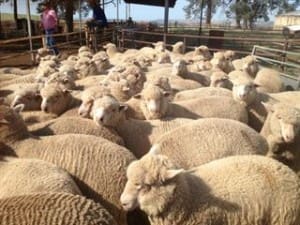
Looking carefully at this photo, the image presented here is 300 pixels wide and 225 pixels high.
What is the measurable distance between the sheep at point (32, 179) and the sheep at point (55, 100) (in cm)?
180

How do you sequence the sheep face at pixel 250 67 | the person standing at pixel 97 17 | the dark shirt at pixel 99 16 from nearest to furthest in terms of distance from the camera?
the sheep face at pixel 250 67, the person standing at pixel 97 17, the dark shirt at pixel 99 16

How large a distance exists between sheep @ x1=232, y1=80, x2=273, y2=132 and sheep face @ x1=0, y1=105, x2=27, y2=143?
10.3ft

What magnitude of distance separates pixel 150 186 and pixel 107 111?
1.81 m

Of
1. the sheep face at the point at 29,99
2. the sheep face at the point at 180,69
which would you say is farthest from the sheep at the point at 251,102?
the sheep face at the point at 29,99

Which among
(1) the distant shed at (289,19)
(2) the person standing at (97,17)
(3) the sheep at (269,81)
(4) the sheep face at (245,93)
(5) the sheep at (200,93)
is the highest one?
(2) the person standing at (97,17)

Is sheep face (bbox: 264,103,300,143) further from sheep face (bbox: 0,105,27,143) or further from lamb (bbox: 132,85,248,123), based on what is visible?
sheep face (bbox: 0,105,27,143)

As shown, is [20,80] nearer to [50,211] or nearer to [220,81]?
[220,81]

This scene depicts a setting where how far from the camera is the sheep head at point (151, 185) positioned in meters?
2.85

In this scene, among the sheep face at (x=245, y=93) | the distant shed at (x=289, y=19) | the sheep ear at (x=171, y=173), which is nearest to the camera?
the sheep ear at (x=171, y=173)

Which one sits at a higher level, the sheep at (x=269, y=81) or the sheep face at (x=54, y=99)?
the sheep face at (x=54, y=99)

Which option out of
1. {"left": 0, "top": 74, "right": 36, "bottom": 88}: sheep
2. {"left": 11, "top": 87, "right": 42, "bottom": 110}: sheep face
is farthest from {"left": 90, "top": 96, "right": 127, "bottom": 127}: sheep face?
{"left": 0, "top": 74, "right": 36, "bottom": 88}: sheep

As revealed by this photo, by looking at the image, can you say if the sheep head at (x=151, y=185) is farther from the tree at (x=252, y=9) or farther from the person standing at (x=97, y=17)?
the tree at (x=252, y=9)

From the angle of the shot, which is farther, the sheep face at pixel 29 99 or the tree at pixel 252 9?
the tree at pixel 252 9

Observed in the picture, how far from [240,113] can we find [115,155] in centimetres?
247
